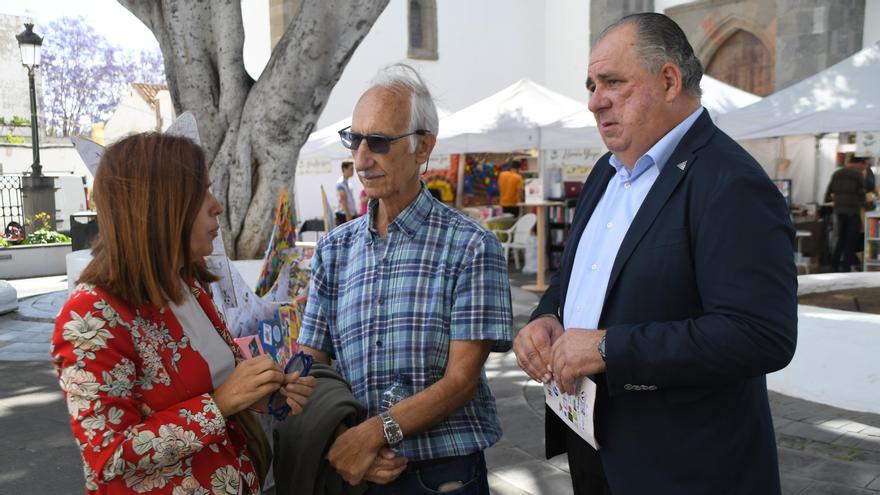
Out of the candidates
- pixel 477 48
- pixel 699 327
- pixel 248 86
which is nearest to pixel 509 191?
pixel 248 86

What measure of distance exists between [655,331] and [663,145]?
0.51 metres

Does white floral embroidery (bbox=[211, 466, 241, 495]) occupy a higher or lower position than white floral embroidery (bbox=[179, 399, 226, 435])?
lower

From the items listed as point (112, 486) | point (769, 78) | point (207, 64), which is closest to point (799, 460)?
point (112, 486)

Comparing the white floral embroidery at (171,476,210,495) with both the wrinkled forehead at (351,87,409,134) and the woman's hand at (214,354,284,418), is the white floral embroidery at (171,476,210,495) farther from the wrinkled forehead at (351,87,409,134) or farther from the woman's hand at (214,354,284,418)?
the wrinkled forehead at (351,87,409,134)

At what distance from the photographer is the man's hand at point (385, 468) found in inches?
73.0

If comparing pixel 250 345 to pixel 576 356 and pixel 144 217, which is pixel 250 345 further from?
pixel 576 356

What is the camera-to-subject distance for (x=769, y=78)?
17922mm

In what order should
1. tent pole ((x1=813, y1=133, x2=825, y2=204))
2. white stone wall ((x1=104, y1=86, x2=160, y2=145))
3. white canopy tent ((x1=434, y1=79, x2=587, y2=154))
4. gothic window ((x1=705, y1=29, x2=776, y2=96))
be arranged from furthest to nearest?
white stone wall ((x1=104, y1=86, x2=160, y2=145)) → gothic window ((x1=705, y1=29, x2=776, y2=96)) → tent pole ((x1=813, y1=133, x2=825, y2=204)) → white canopy tent ((x1=434, y1=79, x2=587, y2=154))

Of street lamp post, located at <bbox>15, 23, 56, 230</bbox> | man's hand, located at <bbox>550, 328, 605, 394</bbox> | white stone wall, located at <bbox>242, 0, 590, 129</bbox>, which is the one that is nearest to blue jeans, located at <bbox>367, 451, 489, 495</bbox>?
man's hand, located at <bbox>550, 328, 605, 394</bbox>

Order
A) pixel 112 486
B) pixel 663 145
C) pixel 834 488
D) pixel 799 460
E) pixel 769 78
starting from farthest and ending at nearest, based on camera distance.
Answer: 1. pixel 769 78
2. pixel 799 460
3. pixel 834 488
4. pixel 663 145
5. pixel 112 486

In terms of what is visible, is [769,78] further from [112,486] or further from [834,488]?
[112,486]

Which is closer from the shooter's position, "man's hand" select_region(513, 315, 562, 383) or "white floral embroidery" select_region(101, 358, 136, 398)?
"white floral embroidery" select_region(101, 358, 136, 398)

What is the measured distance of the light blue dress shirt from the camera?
6.00 ft

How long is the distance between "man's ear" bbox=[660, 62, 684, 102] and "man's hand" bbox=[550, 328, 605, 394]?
0.63 meters
